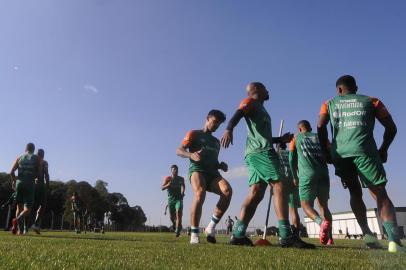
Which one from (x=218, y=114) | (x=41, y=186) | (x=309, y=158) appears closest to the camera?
(x=218, y=114)

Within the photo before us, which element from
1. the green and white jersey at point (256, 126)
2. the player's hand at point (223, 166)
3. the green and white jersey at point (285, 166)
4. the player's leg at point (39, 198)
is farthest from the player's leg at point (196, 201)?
the player's leg at point (39, 198)

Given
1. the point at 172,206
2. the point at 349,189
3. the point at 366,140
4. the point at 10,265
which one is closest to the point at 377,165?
the point at 366,140

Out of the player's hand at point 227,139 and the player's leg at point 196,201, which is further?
the player's leg at point 196,201

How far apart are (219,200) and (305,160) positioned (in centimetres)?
204

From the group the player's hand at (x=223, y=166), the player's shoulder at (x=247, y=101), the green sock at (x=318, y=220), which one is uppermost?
the player's shoulder at (x=247, y=101)

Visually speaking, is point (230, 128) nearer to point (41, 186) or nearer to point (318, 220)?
point (318, 220)

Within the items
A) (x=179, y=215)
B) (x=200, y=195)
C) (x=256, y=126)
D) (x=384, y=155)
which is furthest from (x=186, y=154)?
(x=179, y=215)

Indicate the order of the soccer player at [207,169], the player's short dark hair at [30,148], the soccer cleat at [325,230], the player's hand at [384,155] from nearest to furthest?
the player's hand at [384,155], the soccer cleat at [325,230], the soccer player at [207,169], the player's short dark hair at [30,148]

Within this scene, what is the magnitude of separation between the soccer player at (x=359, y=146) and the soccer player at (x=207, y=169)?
2301 mm

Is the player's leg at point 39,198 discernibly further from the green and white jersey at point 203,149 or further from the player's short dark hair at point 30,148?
the green and white jersey at point 203,149

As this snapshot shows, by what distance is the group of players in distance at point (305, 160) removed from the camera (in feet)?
16.9

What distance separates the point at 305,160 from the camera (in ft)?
26.3

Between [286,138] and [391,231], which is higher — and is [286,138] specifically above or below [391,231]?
above

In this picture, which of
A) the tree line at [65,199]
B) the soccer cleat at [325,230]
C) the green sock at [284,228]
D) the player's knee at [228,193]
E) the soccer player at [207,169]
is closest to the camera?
the green sock at [284,228]
